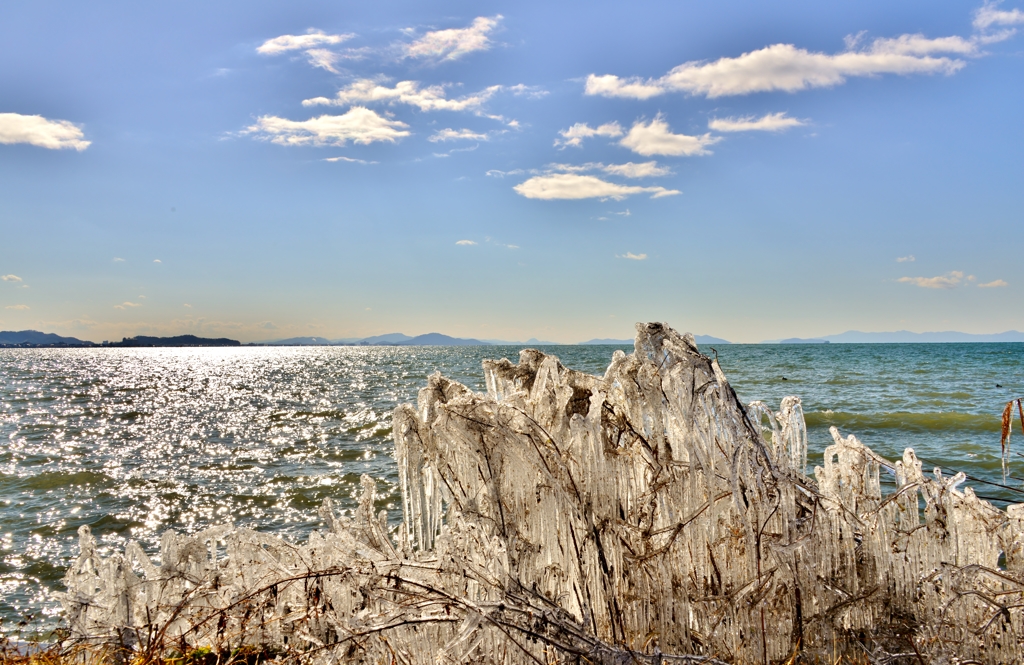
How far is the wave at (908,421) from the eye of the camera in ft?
57.4

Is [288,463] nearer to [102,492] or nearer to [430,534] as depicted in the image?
[102,492]

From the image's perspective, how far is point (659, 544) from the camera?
329cm

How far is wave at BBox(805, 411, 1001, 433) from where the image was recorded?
57.4ft

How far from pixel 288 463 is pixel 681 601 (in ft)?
47.6

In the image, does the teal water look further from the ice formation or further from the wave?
the ice formation

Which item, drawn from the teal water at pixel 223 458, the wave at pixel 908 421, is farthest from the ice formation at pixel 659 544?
the wave at pixel 908 421

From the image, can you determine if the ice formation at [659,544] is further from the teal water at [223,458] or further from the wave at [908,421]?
the wave at [908,421]

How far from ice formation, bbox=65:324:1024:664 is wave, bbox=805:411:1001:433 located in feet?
52.1

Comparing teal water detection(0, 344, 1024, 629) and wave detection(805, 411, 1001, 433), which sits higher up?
wave detection(805, 411, 1001, 433)

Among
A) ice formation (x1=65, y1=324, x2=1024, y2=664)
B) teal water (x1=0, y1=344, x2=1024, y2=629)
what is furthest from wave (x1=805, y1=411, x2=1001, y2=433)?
ice formation (x1=65, y1=324, x2=1024, y2=664)

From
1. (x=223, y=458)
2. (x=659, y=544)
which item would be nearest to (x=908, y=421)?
(x=659, y=544)

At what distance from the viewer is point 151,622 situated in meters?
3.73

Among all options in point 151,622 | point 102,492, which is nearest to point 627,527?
point 151,622

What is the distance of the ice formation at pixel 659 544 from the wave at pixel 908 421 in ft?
52.1
